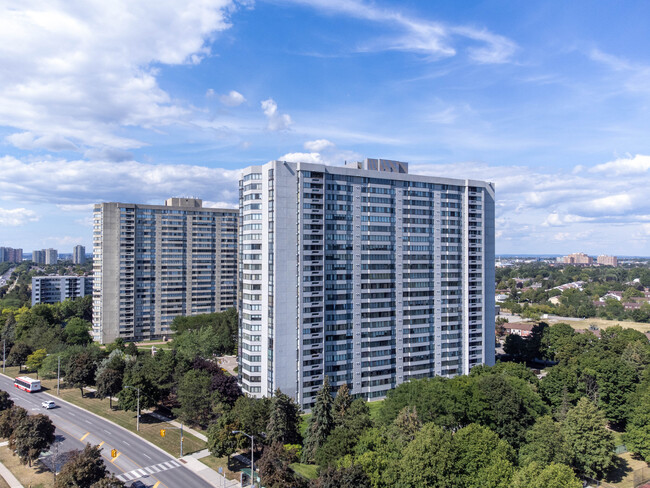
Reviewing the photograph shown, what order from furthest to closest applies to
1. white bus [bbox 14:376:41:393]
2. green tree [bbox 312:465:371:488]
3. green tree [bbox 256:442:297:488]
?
white bus [bbox 14:376:41:393] → green tree [bbox 256:442:297:488] → green tree [bbox 312:465:371:488]

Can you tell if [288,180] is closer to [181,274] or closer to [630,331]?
[181,274]

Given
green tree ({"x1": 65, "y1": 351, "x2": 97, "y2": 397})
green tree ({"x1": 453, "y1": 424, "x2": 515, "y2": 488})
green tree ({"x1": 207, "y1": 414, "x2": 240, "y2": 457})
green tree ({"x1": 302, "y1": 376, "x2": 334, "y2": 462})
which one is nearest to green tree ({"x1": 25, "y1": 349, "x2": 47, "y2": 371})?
green tree ({"x1": 65, "y1": 351, "x2": 97, "y2": 397})

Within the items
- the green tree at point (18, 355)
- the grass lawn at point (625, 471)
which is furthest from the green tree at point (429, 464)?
the green tree at point (18, 355)

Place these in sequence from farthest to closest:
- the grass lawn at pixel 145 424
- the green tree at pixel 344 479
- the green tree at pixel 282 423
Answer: the grass lawn at pixel 145 424 → the green tree at pixel 282 423 → the green tree at pixel 344 479

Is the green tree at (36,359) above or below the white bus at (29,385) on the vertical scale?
above

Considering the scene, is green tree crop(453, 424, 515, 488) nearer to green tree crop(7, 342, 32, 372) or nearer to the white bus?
the white bus

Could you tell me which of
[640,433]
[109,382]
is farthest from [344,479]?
[109,382]

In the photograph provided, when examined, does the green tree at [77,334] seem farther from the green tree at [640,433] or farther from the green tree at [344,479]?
the green tree at [640,433]
